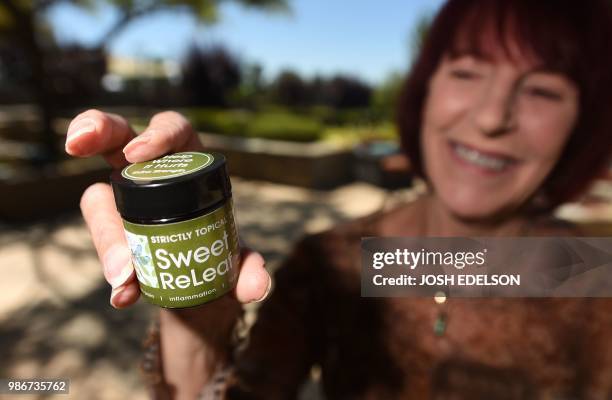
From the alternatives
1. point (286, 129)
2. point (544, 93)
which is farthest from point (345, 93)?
point (544, 93)

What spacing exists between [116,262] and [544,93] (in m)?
1.40

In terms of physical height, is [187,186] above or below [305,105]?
above

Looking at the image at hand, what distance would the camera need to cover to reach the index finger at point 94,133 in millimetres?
944

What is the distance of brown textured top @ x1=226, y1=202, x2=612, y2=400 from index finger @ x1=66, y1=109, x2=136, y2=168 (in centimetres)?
85

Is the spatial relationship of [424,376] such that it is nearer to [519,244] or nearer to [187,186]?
[519,244]

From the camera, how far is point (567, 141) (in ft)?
4.96

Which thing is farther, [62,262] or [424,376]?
[62,262]

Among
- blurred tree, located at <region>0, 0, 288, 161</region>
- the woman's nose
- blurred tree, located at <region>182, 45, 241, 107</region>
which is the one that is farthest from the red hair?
blurred tree, located at <region>182, 45, 241, 107</region>

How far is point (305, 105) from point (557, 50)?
1801 centimetres

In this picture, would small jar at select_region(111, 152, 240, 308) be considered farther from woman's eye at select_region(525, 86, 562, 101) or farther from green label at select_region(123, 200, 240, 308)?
woman's eye at select_region(525, 86, 562, 101)

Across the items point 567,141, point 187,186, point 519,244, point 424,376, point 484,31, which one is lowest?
point 424,376

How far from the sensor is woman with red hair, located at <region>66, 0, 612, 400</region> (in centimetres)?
138

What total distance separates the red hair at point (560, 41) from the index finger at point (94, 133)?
45.7 inches

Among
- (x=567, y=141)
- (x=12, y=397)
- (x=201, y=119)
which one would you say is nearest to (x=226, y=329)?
(x=567, y=141)
